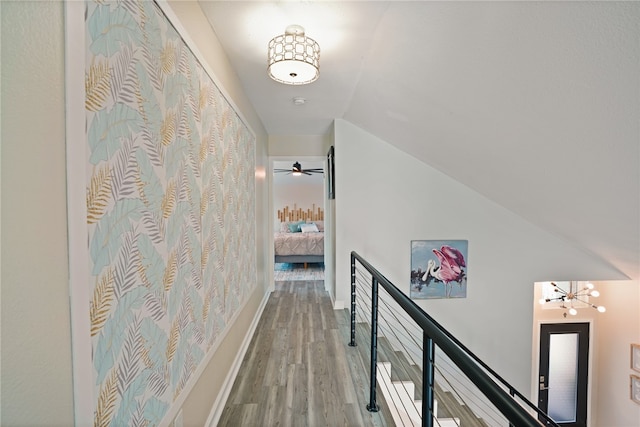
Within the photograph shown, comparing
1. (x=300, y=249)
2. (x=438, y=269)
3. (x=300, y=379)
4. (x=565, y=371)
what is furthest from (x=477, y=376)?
(x=565, y=371)

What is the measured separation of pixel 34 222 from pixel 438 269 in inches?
146

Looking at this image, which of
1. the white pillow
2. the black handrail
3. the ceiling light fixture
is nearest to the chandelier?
the white pillow

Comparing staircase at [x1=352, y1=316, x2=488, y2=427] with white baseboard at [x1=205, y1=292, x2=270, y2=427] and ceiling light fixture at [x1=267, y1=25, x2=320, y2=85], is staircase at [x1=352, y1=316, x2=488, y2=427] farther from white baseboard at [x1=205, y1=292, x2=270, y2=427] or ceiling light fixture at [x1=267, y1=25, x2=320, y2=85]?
ceiling light fixture at [x1=267, y1=25, x2=320, y2=85]

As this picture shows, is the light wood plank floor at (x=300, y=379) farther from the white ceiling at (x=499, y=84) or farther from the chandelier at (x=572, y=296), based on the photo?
the chandelier at (x=572, y=296)

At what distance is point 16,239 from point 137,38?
72cm

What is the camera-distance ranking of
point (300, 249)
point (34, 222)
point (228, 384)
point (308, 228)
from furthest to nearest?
point (308, 228), point (300, 249), point (228, 384), point (34, 222)

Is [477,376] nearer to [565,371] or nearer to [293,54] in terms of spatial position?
[293,54]

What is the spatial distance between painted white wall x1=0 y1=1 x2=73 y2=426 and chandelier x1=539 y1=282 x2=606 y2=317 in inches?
257

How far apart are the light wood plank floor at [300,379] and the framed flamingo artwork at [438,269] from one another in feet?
3.50

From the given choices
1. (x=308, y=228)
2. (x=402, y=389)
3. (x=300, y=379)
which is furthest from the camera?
(x=308, y=228)

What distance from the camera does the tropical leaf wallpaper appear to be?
0.75 meters

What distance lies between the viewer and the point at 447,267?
360 cm

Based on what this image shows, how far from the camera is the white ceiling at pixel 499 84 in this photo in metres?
1.23

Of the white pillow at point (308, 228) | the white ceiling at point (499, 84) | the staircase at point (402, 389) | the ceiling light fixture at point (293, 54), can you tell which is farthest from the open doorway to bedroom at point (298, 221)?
the ceiling light fixture at point (293, 54)
